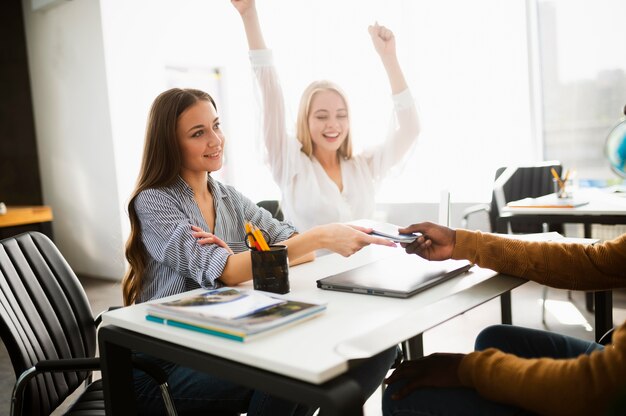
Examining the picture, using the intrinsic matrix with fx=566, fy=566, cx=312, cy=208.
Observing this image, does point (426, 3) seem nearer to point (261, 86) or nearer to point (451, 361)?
point (261, 86)

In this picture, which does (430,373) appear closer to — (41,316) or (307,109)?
(41,316)

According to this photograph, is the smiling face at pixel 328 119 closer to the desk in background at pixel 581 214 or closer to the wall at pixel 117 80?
the desk in background at pixel 581 214

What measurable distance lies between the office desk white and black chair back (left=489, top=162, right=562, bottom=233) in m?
2.66

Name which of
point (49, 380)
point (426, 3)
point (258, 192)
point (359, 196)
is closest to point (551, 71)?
point (426, 3)

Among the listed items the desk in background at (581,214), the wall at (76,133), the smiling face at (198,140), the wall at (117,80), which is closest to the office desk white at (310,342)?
the smiling face at (198,140)

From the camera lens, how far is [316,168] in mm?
2381

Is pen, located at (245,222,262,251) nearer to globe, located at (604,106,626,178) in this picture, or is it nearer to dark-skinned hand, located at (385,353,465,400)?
dark-skinned hand, located at (385,353,465,400)

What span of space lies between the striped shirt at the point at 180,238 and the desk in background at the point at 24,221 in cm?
352

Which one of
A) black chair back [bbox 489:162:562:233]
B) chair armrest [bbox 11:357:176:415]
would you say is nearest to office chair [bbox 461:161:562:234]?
black chair back [bbox 489:162:562:233]

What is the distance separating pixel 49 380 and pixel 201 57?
492 centimetres

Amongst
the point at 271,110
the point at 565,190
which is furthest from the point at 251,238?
the point at 565,190

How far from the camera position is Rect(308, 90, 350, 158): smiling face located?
235 cm

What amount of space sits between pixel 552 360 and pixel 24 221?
184 inches

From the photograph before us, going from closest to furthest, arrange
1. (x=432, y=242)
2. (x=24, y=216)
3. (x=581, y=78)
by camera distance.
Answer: (x=432, y=242), (x=581, y=78), (x=24, y=216)
